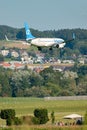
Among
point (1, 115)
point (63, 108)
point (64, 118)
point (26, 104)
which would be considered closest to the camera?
point (1, 115)

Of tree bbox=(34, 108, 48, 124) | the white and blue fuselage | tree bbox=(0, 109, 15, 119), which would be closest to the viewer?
the white and blue fuselage

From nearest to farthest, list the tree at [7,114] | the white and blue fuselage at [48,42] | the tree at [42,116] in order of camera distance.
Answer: the white and blue fuselage at [48,42], the tree at [42,116], the tree at [7,114]

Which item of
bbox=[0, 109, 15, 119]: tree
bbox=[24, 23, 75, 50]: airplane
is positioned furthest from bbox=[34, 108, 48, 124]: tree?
bbox=[24, 23, 75, 50]: airplane

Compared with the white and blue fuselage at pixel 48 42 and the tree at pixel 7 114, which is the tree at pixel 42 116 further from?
the white and blue fuselage at pixel 48 42

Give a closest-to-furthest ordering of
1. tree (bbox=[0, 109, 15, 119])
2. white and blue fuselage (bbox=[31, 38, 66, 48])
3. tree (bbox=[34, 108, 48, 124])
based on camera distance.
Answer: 1. white and blue fuselage (bbox=[31, 38, 66, 48])
2. tree (bbox=[34, 108, 48, 124])
3. tree (bbox=[0, 109, 15, 119])

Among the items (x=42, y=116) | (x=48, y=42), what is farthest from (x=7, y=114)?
(x=48, y=42)

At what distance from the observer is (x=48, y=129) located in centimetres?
8225

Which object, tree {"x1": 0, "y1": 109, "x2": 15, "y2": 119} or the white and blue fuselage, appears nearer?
the white and blue fuselage

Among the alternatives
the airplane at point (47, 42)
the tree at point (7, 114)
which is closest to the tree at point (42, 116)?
the tree at point (7, 114)

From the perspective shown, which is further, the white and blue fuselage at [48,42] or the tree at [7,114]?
the tree at [7,114]

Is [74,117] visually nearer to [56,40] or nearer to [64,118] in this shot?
[64,118]

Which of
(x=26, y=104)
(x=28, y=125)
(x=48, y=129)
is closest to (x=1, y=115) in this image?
(x=48, y=129)

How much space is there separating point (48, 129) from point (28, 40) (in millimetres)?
24993

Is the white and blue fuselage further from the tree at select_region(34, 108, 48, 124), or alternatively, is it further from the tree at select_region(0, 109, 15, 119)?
the tree at select_region(0, 109, 15, 119)
